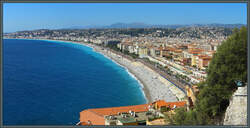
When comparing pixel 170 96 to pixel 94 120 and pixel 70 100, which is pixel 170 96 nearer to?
pixel 70 100

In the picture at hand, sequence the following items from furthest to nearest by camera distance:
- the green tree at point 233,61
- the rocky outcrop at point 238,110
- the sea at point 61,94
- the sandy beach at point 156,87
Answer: the sandy beach at point 156,87
the sea at point 61,94
the green tree at point 233,61
the rocky outcrop at point 238,110

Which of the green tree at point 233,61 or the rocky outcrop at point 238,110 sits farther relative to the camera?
the green tree at point 233,61

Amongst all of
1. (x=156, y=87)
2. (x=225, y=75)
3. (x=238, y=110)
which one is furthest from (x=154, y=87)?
(x=238, y=110)

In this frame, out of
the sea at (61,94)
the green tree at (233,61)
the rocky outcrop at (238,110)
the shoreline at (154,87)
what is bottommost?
the sea at (61,94)

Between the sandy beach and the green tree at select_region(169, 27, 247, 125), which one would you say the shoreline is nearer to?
the sandy beach

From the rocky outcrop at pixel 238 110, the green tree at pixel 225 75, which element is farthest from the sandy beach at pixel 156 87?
the rocky outcrop at pixel 238 110

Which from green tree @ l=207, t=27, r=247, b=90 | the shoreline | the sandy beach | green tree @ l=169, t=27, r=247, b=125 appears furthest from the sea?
green tree @ l=207, t=27, r=247, b=90

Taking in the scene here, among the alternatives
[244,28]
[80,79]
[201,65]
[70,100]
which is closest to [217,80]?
[244,28]

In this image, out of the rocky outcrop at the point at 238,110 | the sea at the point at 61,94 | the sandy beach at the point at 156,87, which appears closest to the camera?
the rocky outcrop at the point at 238,110

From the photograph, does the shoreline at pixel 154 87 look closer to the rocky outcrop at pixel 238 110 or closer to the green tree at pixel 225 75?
the green tree at pixel 225 75
